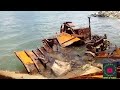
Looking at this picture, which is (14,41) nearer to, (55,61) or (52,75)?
(55,61)

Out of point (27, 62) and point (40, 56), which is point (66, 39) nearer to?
point (40, 56)

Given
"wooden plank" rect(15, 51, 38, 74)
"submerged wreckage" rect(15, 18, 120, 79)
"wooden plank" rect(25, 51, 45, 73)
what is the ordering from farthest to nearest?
"wooden plank" rect(25, 51, 45, 73) < "wooden plank" rect(15, 51, 38, 74) < "submerged wreckage" rect(15, 18, 120, 79)

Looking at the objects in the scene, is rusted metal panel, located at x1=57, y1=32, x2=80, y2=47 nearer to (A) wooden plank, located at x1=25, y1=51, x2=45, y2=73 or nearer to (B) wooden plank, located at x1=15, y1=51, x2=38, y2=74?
(A) wooden plank, located at x1=25, y1=51, x2=45, y2=73

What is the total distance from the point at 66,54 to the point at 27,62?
1.63 m

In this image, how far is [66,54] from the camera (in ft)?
28.0

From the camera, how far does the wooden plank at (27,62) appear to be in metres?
7.13

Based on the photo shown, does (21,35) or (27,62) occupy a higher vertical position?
(27,62)

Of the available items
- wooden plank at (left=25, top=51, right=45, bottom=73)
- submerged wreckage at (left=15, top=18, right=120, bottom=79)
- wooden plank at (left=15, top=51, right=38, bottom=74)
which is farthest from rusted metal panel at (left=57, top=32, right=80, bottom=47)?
wooden plank at (left=15, top=51, right=38, bottom=74)

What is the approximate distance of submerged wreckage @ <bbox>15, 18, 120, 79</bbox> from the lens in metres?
7.01

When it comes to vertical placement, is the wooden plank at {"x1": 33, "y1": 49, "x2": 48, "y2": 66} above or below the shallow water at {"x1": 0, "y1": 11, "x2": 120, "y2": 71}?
above

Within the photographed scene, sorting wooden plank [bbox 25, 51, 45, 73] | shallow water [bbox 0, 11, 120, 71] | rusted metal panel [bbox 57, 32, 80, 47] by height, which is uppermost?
rusted metal panel [bbox 57, 32, 80, 47]

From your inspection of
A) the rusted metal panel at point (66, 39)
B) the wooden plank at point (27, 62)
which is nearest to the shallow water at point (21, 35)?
the wooden plank at point (27, 62)

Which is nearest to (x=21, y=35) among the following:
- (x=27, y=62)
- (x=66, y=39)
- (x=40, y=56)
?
(x=66, y=39)
